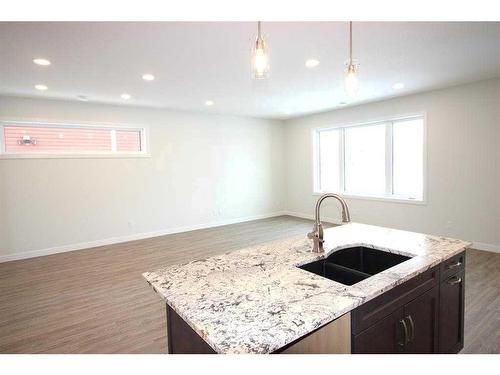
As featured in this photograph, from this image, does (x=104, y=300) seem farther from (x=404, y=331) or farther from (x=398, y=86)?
(x=398, y=86)

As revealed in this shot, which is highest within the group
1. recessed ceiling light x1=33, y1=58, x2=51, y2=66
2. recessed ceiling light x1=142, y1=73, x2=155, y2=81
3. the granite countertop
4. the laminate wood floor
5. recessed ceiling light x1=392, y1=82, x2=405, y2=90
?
recessed ceiling light x1=392, y1=82, x2=405, y2=90

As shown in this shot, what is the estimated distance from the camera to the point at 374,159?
5867 millimetres

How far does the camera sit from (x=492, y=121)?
415 centimetres

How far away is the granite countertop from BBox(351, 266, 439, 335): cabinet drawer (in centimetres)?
6

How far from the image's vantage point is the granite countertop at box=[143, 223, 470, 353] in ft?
3.15

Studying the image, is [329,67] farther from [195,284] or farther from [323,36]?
[195,284]

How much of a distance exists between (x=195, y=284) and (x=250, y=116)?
6.04 metres

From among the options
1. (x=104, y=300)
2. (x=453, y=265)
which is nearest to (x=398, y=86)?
(x=453, y=265)

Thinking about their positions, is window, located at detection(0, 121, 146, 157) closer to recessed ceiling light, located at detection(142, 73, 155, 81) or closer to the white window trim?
the white window trim

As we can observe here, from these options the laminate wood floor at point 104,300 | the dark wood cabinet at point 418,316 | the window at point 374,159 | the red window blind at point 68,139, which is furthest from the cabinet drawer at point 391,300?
the red window blind at point 68,139

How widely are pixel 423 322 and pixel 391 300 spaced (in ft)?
1.34

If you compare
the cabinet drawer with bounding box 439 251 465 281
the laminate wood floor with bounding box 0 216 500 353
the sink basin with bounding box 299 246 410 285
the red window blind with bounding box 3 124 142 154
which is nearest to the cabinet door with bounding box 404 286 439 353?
the cabinet drawer with bounding box 439 251 465 281

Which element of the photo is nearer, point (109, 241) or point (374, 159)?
point (109, 241)

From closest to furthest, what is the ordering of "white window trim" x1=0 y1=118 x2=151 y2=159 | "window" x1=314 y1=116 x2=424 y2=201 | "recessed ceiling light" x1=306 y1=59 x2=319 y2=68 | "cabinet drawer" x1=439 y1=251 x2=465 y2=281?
"cabinet drawer" x1=439 y1=251 x2=465 y2=281 → "recessed ceiling light" x1=306 y1=59 x2=319 y2=68 → "white window trim" x1=0 y1=118 x2=151 y2=159 → "window" x1=314 y1=116 x2=424 y2=201
